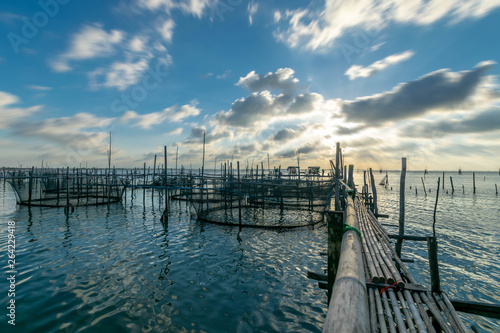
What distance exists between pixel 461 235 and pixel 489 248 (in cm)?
246

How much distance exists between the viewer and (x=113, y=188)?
85.7 ft

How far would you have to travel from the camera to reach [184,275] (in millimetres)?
8023

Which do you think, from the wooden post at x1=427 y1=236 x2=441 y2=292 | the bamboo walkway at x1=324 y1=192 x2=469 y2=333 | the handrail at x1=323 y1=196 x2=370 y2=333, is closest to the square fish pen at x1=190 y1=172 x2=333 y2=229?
the wooden post at x1=427 y1=236 x2=441 y2=292

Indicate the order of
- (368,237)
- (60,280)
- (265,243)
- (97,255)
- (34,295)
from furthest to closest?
(265,243)
(97,255)
(60,280)
(34,295)
(368,237)

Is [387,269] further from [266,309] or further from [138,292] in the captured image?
[138,292]

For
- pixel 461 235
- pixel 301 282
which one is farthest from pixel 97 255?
pixel 461 235

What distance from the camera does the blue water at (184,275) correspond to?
18.8 ft

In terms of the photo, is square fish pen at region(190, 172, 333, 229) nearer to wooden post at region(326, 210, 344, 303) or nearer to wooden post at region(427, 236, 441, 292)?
wooden post at region(326, 210, 344, 303)

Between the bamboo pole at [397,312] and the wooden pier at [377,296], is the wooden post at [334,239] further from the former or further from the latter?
the bamboo pole at [397,312]

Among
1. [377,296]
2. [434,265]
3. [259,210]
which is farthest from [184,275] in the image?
[259,210]

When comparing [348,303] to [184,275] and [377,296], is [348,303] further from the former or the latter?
[184,275]

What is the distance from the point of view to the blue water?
5738 millimetres

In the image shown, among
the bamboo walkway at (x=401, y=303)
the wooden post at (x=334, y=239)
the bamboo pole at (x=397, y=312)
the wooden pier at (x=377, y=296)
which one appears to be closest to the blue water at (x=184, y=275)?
the wooden post at (x=334, y=239)

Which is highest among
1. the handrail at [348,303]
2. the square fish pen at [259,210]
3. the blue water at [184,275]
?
the handrail at [348,303]
